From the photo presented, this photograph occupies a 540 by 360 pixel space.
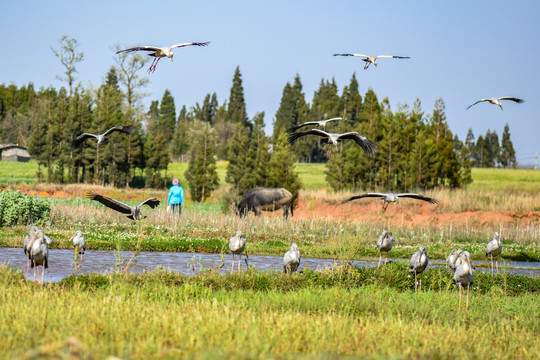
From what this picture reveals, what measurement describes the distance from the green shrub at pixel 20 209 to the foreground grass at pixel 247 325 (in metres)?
11.1

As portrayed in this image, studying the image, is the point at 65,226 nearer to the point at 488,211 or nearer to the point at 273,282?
the point at 273,282

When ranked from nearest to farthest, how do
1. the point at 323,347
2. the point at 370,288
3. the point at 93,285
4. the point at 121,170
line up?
the point at 323,347, the point at 93,285, the point at 370,288, the point at 121,170

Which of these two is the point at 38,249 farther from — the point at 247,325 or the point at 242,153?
the point at 242,153

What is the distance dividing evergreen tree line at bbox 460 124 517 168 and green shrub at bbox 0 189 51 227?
96.6m

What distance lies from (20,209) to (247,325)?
52.1ft

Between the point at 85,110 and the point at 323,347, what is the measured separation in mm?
60620

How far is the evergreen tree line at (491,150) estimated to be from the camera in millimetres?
112250

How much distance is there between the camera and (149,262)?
533 inches

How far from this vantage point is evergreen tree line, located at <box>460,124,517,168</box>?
4419 inches

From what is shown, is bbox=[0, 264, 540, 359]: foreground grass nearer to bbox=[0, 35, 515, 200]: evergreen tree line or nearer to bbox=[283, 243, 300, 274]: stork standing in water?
bbox=[283, 243, 300, 274]: stork standing in water

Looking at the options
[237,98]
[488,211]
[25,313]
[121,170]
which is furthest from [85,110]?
[25,313]

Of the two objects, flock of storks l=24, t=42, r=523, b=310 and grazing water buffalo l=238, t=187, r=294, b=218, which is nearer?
flock of storks l=24, t=42, r=523, b=310

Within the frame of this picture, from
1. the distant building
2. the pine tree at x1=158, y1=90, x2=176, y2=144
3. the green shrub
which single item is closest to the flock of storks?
the green shrub

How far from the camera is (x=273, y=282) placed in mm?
9578
